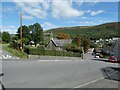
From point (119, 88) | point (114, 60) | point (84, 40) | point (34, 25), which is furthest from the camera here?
point (34, 25)

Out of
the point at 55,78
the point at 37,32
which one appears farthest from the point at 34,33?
the point at 55,78

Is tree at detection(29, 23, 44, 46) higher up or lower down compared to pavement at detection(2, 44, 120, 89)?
higher up

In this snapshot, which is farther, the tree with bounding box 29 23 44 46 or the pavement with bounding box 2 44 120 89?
the tree with bounding box 29 23 44 46

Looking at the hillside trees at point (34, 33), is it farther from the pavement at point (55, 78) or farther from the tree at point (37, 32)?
the pavement at point (55, 78)

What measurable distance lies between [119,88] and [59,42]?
2966 inches

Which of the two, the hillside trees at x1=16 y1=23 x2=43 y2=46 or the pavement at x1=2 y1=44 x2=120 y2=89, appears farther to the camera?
the hillside trees at x1=16 y1=23 x2=43 y2=46

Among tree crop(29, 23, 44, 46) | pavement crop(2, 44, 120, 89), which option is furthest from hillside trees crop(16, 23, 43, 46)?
pavement crop(2, 44, 120, 89)

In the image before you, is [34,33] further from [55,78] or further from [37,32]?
[55,78]

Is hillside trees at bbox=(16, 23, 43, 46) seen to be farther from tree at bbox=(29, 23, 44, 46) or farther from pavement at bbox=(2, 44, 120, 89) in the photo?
pavement at bbox=(2, 44, 120, 89)

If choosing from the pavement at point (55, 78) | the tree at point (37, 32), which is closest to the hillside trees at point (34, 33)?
the tree at point (37, 32)

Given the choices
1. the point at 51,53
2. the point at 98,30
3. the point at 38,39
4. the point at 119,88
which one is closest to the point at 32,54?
the point at 51,53

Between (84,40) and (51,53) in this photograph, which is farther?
(84,40)

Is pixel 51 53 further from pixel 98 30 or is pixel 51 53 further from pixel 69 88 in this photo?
pixel 98 30

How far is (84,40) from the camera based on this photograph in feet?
280
